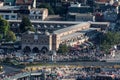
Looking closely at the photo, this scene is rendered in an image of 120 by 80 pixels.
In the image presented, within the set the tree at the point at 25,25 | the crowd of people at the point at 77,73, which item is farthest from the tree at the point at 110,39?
the crowd of people at the point at 77,73

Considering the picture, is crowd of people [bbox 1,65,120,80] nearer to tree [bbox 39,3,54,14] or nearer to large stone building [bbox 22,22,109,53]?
large stone building [bbox 22,22,109,53]

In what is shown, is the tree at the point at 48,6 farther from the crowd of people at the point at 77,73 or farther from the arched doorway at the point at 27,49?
the crowd of people at the point at 77,73

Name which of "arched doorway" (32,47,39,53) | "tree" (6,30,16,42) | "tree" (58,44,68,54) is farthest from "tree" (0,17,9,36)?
"tree" (58,44,68,54)

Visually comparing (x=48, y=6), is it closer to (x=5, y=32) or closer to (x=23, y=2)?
(x=23, y=2)

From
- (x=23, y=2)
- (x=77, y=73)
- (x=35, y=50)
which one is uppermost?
(x=77, y=73)

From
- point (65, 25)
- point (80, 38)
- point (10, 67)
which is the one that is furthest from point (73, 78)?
point (65, 25)

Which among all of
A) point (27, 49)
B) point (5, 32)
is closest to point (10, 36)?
point (5, 32)

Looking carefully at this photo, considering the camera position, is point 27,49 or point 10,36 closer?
point 27,49

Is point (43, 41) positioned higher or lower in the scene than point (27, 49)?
higher
